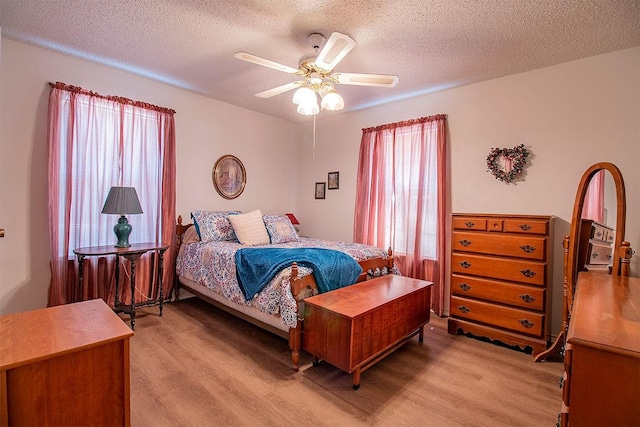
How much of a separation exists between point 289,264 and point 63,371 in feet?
4.96

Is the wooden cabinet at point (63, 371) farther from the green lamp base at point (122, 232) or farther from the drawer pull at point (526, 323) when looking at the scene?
the drawer pull at point (526, 323)

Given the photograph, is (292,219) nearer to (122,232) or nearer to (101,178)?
(122,232)

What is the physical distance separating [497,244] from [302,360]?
2.05m

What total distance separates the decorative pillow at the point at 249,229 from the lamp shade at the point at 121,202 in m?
1.04

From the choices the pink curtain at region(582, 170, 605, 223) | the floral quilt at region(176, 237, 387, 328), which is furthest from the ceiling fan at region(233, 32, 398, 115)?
the pink curtain at region(582, 170, 605, 223)

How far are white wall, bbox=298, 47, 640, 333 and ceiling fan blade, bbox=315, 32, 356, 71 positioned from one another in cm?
201

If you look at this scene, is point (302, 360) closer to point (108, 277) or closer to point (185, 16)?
point (108, 277)

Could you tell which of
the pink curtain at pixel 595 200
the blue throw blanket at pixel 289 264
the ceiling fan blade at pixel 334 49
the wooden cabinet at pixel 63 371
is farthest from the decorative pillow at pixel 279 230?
the pink curtain at pixel 595 200

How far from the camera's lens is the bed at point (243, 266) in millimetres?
2381

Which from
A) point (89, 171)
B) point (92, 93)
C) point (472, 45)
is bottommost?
point (89, 171)

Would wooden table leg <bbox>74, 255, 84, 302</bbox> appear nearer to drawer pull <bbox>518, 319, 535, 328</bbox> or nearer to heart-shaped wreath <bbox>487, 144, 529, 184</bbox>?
drawer pull <bbox>518, 319, 535, 328</bbox>

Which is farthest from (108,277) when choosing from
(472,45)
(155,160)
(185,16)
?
(472,45)

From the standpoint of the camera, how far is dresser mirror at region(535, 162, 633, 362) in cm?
205

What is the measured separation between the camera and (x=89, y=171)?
3.11 meters
